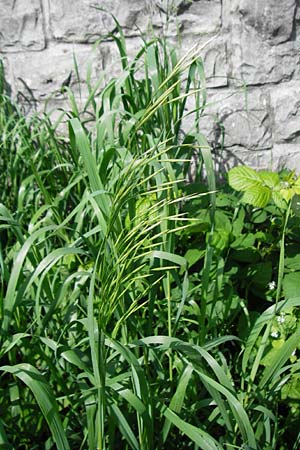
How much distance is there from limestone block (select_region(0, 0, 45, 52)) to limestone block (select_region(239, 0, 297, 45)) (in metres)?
0.81

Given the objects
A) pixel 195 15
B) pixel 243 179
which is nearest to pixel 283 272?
pixel 243 179

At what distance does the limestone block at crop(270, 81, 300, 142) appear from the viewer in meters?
2.32

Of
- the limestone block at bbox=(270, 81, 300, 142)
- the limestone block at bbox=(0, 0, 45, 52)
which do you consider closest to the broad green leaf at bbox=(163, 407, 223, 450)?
the limestone block at bbox=(270, 81, 300, 142)

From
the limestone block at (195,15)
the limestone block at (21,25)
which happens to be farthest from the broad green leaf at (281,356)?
the limestone block at (21,25)

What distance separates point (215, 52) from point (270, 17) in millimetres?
231

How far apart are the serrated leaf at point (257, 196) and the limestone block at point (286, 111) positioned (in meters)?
0.62

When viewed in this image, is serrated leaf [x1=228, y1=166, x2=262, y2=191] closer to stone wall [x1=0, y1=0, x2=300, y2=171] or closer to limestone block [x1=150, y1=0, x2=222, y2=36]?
stone wall [x1=0, y1=0, x2=300, y2=171]

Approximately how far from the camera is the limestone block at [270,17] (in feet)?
7.27

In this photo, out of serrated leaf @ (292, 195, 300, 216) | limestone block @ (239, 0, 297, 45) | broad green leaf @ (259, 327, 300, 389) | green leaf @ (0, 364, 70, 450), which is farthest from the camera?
limestone block @ (239, 0, 297, 45)

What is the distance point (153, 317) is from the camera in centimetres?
172

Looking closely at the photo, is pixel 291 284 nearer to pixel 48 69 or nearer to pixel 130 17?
pixel 130 17

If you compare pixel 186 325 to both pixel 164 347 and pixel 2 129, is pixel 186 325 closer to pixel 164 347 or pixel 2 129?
pixel 164 347

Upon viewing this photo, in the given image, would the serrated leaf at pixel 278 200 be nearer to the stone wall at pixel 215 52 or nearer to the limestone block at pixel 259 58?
the stone wall at pixel 215 52

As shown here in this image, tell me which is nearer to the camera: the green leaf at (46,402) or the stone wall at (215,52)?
the green leaf at (46,402)
